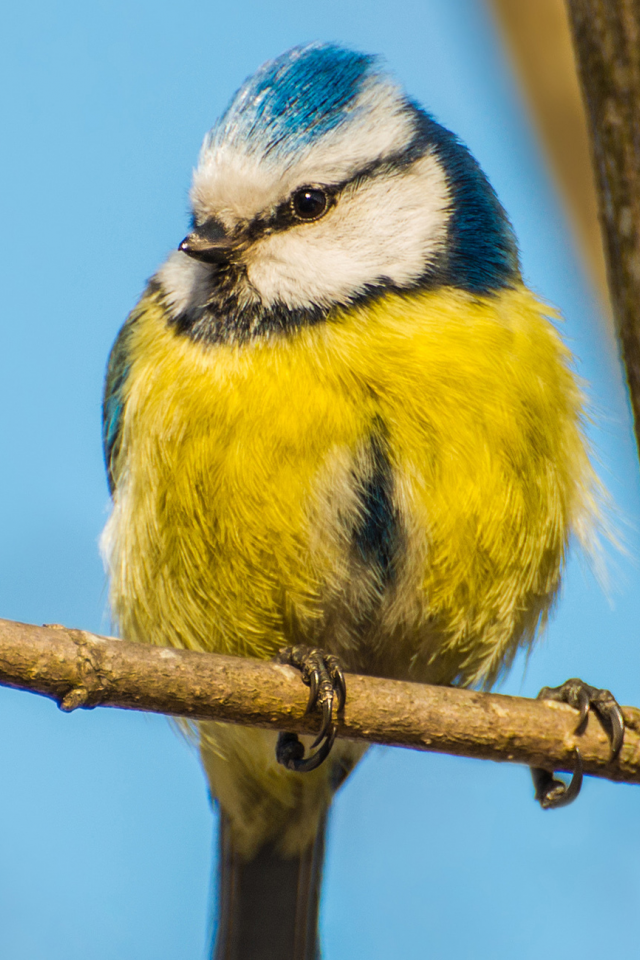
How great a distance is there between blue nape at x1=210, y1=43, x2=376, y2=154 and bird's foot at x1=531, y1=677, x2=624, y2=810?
1.29m

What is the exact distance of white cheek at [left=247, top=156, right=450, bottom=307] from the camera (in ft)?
7.41

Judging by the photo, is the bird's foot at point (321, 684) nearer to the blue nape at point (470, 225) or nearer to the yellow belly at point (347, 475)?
the yellow belly at point (347, 475)

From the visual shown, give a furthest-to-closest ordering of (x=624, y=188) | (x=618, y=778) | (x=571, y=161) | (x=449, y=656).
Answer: (x=571, y=161) < (x=449, y=656) < (x=618, y=778) < (x=624, y=188)

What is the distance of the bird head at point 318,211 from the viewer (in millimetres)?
2264

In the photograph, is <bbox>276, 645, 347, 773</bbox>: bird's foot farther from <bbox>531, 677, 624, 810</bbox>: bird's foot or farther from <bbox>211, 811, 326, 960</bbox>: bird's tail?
<bbox>211, 811, 326, 960</bbox>: bird's tail

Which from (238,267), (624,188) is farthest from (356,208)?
(624,188)

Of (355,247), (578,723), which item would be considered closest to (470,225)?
(355,247)

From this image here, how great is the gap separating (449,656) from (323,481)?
1.95 ft

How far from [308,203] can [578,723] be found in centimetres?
121

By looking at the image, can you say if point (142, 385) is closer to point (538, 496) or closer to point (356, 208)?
point (356, 208)

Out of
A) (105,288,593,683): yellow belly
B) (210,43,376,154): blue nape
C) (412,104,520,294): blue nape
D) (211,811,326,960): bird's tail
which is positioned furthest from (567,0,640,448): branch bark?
(211,811,326,960): bird's tail

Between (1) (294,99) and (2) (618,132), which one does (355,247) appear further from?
(2) (618,132)

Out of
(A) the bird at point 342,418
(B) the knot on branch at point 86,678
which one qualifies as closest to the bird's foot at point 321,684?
(A) the bird at point 342,418

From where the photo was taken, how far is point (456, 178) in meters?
2.50
